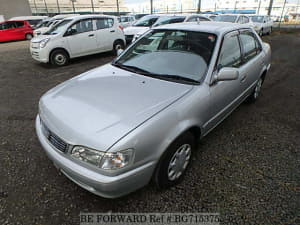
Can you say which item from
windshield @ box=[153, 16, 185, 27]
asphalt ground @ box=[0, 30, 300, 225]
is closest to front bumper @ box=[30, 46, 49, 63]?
asphalt ground @ box=[0, 30, 300, 225]

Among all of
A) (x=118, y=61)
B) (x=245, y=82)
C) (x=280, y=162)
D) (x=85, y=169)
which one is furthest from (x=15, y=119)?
(x=280, y=162)

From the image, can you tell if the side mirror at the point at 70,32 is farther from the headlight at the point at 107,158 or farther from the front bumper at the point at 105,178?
the headlight at the point at 107,158

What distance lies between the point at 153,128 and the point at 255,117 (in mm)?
2706

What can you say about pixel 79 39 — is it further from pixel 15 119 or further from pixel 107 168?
pixel 107 168

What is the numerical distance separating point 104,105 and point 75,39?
6154 millimetres

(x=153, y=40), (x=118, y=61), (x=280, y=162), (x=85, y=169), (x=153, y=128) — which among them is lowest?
(x=280, y=162)

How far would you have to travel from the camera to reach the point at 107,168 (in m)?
1.55

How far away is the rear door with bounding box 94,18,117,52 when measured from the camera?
7.70m

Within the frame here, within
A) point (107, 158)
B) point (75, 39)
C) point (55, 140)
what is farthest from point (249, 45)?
point (75, 39)

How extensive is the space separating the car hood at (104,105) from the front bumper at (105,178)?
21cm

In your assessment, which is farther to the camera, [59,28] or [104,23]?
[104,23]

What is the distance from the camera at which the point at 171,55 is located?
8.63 feet

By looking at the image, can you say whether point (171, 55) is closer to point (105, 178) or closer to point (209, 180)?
point (209, 180)

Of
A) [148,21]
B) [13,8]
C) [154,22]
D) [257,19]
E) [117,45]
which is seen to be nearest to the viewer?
[117,45]
